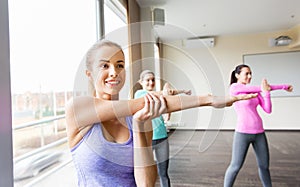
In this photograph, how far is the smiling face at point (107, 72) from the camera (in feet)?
1.53

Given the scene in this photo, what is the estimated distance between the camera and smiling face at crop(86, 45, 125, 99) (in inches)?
18.3

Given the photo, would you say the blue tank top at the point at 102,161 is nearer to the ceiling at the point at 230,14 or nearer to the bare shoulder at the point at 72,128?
the bare shoulder at the point at 72,128

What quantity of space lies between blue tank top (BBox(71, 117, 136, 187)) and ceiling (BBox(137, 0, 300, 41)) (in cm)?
258

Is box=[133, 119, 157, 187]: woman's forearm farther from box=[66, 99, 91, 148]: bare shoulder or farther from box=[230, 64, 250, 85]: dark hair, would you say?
box=[230, 64, 250, 85]: dark hair

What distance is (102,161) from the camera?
1.73 ft

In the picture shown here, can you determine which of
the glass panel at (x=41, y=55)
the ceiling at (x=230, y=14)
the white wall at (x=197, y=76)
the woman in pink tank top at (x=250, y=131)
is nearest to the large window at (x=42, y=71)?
the glass panel at (x=41, y=55)

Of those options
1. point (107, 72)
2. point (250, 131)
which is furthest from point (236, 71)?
point (107, 72)

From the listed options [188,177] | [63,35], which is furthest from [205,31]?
[63,35]

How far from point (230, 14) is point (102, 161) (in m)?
4.26

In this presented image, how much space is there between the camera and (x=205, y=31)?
5438 millimetres

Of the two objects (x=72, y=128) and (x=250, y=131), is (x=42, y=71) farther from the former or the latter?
(x=250, y=131)

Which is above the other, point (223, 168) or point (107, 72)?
point (107, 72)

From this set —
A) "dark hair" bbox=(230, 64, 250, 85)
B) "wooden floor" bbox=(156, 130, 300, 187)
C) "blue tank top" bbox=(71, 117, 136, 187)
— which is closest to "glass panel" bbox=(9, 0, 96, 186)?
"blue tank top" bbox=(71, 117, 136, 187)

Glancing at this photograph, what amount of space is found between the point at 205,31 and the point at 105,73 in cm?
537
